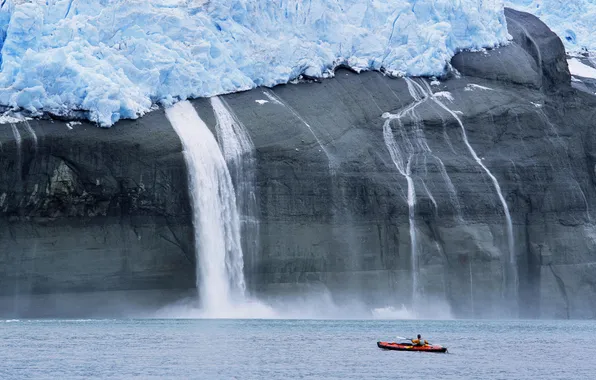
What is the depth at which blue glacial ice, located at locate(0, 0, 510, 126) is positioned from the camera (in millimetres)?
55625

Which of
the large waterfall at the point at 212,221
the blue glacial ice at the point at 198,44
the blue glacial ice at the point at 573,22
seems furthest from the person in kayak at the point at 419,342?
the blue glacial ice at the point at 573,22

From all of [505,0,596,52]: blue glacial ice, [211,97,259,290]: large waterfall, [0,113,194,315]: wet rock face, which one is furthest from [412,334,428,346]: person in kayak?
[505,0,596,52]: blue glacial ice

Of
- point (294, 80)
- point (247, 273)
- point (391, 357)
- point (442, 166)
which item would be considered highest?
point (294, 80)

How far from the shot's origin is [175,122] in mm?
57969

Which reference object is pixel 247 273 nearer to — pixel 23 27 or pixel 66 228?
pixel 66 228

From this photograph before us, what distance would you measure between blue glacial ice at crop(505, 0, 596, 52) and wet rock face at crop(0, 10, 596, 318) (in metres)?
4.83

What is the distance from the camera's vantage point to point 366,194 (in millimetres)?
60406

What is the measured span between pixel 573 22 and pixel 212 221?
27.3 meters

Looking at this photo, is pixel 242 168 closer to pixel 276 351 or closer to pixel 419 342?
pixel 419 342

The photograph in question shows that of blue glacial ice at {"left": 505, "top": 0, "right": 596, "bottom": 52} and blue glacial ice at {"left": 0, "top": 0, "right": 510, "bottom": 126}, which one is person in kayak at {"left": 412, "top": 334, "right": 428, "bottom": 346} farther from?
blue glacial ice at {"left": 505, "top": 0, "right": 596, "bottom": 52}

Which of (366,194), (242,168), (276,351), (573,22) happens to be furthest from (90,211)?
(573,22)

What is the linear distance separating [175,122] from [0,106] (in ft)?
24.0

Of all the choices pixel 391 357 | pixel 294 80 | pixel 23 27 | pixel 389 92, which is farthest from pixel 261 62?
pixel 391 357

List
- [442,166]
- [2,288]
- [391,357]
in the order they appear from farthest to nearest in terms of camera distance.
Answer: [442,166] → [2,288] → [391,357]
